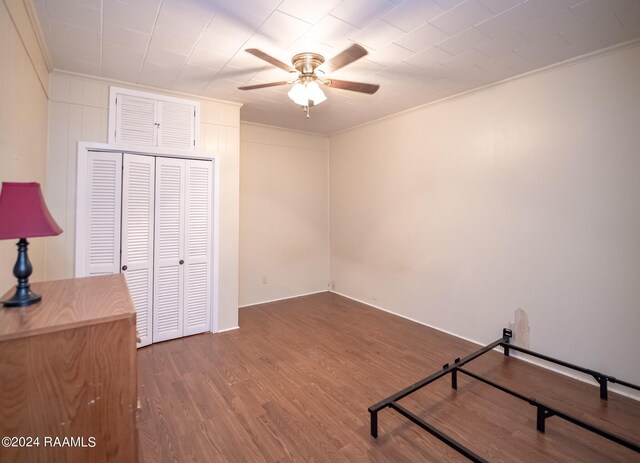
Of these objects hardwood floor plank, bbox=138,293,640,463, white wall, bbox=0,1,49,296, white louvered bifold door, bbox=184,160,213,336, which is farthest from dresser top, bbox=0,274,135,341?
white louvered bifold door, bbox=184,160,213,336

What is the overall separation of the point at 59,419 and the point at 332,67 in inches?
96.3

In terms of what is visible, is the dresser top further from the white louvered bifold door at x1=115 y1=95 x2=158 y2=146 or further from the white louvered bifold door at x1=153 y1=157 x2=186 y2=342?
the white louvered bifold door at x1=115 y1=95 x2=158 y2=146

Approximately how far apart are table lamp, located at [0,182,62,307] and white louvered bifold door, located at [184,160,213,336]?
2272mm

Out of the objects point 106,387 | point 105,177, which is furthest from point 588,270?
point 105,177

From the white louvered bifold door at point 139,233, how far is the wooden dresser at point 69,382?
85.6 inches

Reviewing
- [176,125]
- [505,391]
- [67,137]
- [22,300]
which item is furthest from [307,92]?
[505,391]

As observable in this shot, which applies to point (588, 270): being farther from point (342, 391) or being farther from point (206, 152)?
point (206, 152)

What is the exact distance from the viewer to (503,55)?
2.65m

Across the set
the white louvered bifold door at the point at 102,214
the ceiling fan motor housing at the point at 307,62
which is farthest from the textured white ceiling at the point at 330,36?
the white louvered bifold door at the point at 102,214

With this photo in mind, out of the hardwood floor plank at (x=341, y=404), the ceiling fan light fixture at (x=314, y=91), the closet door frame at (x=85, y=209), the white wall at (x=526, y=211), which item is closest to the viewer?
the hardwood floor plank at (x=341, y=404)

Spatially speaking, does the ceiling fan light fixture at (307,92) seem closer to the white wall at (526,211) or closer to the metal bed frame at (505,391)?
the white wall at (526,211)

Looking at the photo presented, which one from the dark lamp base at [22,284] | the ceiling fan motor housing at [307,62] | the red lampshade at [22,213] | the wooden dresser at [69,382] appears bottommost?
the wooden dresser at [69,382]

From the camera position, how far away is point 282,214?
17.1ft

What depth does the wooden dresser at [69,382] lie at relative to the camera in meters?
1.01
